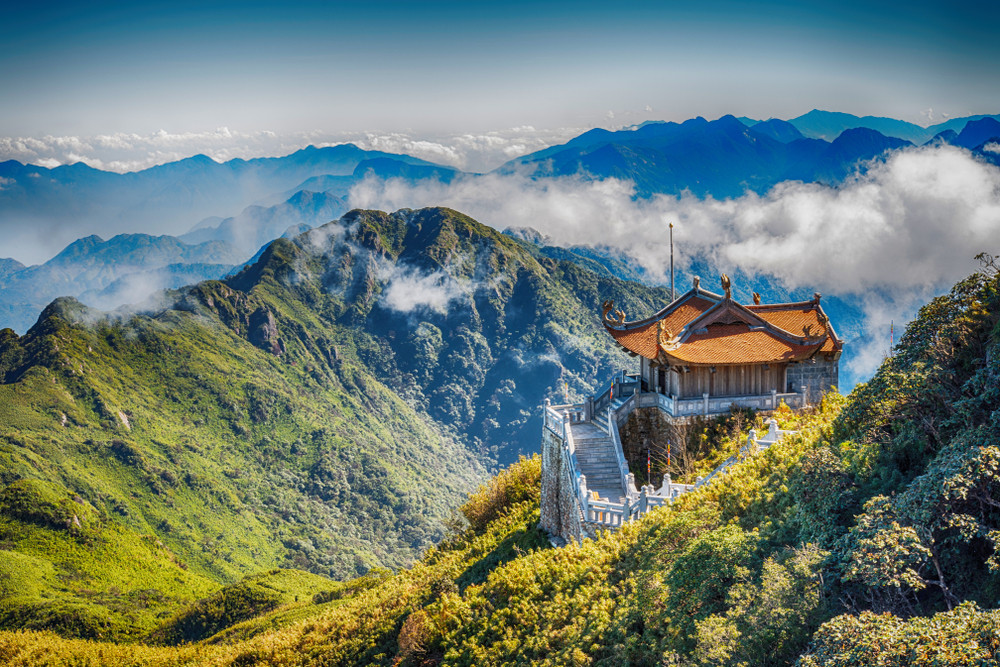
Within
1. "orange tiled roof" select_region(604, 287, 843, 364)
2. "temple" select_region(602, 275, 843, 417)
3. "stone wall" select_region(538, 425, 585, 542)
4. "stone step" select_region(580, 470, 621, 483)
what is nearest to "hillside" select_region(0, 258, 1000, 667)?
"stone wall" select_region(538, 425, 585, 542)

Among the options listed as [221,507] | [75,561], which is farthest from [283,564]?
[75,561]

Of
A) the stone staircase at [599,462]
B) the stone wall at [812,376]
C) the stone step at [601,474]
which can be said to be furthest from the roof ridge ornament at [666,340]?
the stone step at [601,474]

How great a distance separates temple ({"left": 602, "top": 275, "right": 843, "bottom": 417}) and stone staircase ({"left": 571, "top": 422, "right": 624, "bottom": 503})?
3.42 meters

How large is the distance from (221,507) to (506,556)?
141 metres

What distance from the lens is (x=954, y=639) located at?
32.3 ft

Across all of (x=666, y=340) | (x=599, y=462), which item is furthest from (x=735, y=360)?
(x=599, y=462)

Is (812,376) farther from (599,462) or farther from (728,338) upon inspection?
(599,462)

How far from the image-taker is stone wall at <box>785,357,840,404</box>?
34594 mm

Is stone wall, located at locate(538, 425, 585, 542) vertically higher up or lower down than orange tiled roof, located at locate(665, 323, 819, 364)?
lower down

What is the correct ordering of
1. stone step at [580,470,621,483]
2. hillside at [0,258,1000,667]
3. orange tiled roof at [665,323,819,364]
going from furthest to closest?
orange tiled roof at [665,323,819,364]
stone step at [580,470,621,483]
hillside at [0,258,1000,667]

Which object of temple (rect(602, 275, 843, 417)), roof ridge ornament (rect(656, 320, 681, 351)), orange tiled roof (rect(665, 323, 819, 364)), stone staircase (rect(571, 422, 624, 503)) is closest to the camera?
stone staircase (rect(571, 422, 624, 503))

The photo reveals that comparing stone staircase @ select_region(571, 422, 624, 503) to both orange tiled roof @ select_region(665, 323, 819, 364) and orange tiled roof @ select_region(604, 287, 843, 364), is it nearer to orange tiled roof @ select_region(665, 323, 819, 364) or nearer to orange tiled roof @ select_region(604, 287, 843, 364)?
orange tiled roof @ select_region(604, 287, 843, 364)

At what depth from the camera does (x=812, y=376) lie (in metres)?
34.9

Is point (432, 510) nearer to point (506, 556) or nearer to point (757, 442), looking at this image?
point (506, 556)
